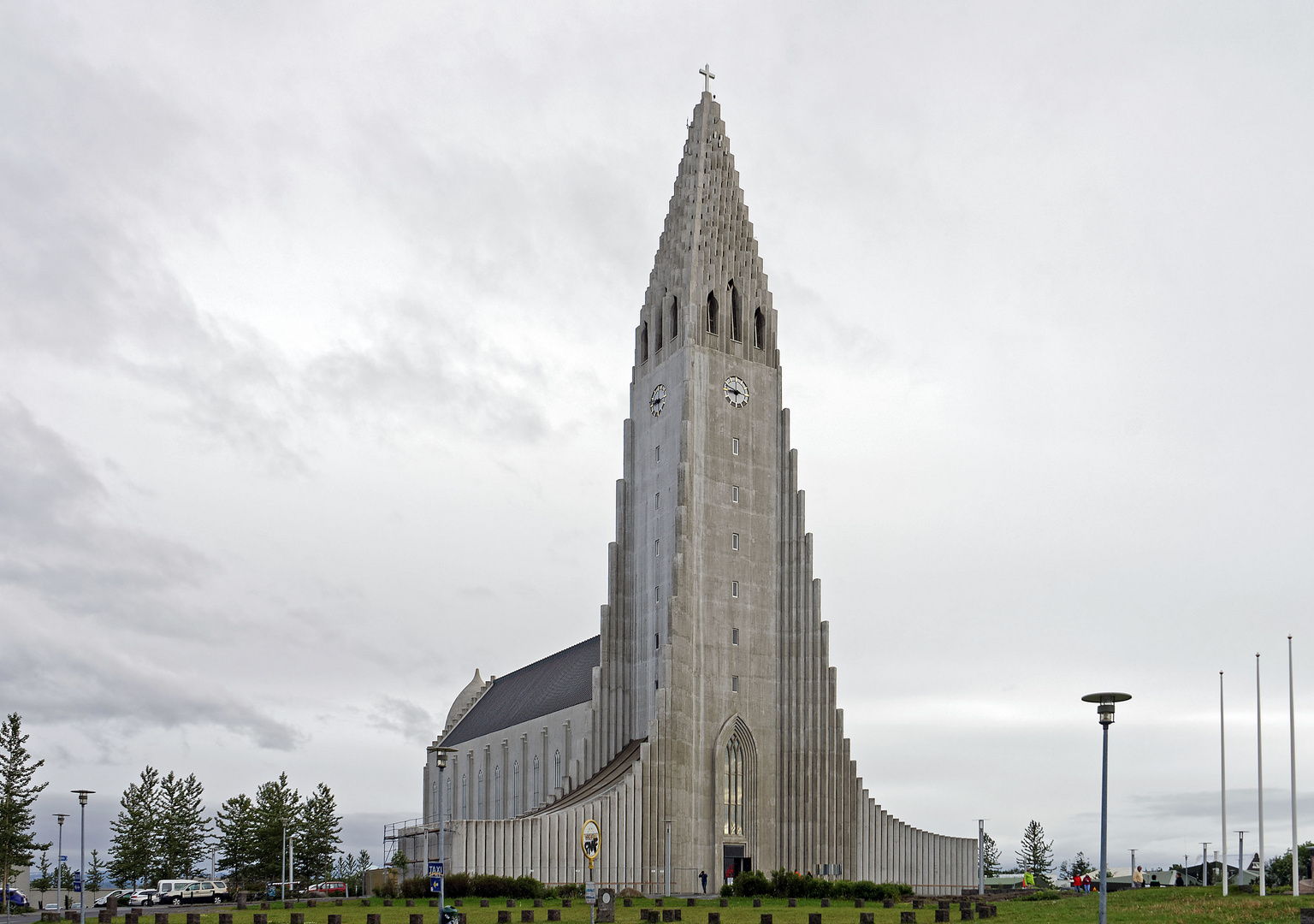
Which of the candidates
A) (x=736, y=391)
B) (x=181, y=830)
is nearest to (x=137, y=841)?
(x=181, y=830)

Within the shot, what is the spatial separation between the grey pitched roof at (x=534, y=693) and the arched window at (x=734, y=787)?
1050 centimetres

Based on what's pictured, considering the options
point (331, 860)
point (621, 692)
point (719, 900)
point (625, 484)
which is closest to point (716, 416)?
point (625, 484)

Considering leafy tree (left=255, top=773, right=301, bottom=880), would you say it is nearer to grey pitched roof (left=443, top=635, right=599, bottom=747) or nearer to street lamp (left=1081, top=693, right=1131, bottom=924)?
grey pitched roof (left=443, top=635, right=599, bottom=747)

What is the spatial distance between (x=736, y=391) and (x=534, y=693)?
1274 inches

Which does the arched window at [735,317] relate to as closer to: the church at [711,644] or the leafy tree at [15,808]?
the church at [711,644]

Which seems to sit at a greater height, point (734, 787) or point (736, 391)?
point (736, 391)

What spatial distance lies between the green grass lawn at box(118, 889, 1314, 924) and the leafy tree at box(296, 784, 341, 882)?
167 ft

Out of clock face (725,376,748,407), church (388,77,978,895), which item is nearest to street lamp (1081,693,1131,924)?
church (388,77,978,895)

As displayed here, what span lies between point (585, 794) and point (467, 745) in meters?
37.3

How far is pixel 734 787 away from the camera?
78.5m

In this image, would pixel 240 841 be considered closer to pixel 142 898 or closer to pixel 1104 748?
pixel 142 898

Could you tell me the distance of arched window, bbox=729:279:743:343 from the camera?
85.6 m

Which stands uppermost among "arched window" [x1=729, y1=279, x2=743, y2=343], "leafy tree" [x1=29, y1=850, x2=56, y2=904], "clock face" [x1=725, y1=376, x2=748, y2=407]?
"arched window" [x1=729, y1=279, x2=743, y2=343]

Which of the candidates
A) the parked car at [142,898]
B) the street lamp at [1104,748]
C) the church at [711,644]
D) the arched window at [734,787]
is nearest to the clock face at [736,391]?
the church at [711,644]
